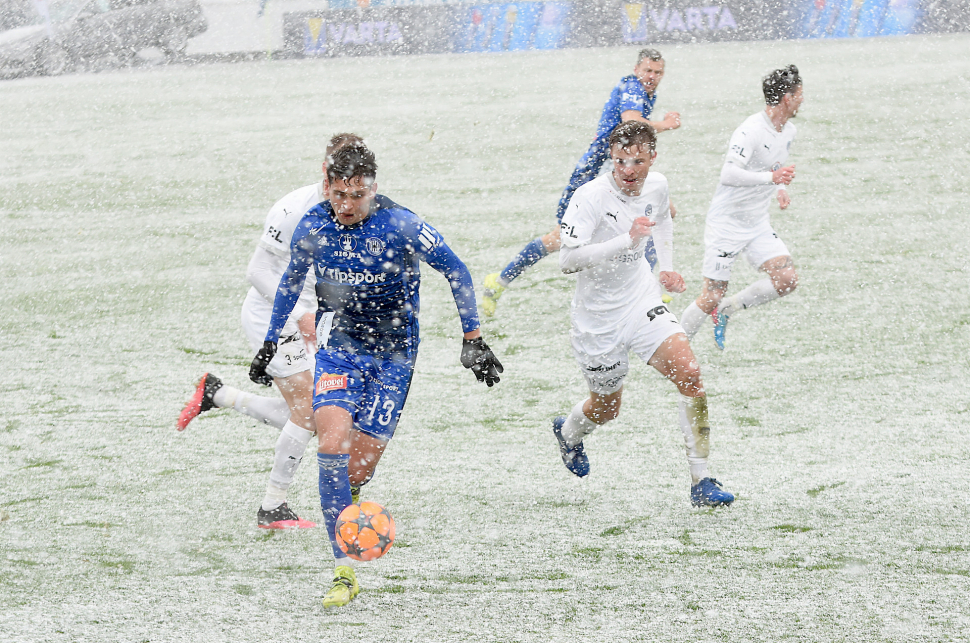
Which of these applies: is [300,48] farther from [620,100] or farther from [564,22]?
[620,100]

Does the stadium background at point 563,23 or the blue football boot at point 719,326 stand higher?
the stadium background at point 563,23

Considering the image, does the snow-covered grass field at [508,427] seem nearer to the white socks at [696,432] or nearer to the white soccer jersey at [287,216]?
the white socks at [696,432]

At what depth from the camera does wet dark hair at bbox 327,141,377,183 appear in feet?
15.8

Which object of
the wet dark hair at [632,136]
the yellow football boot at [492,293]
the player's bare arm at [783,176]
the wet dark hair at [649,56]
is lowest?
the yellow football boot at [492,293]

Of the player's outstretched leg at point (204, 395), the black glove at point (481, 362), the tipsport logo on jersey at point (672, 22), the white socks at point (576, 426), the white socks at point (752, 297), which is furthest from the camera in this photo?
the tipsport logo on jersey at point (672, 22)

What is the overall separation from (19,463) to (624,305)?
4128mm

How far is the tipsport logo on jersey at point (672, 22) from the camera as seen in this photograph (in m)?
23.2

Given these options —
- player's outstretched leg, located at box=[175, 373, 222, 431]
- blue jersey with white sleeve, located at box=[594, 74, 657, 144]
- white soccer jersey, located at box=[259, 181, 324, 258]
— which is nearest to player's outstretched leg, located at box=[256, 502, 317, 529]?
player's outstretched leg, located at box=[175, 373, 222, 431]

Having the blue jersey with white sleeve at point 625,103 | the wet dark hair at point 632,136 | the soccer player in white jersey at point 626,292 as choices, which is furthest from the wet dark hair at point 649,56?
the wet dark hair at point 632,136

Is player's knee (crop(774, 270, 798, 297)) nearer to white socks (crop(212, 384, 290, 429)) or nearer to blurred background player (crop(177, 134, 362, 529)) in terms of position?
blurred background player (crop(177, 134, 362, 529))

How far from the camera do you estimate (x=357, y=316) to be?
203 inches

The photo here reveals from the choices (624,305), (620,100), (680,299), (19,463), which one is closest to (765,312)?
(680,299)

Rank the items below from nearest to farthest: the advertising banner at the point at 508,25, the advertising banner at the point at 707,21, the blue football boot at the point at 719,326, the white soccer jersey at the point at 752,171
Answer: the white soccer jersey at the point at 752,171 < the blue football boot at the point at 719,326 < the advertising banner at the point at 707,21 < the advertising banner at the point at 508,25

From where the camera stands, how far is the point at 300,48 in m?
24.3
